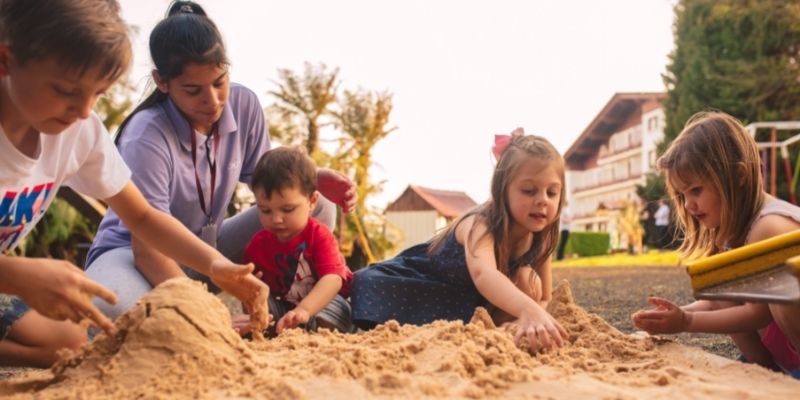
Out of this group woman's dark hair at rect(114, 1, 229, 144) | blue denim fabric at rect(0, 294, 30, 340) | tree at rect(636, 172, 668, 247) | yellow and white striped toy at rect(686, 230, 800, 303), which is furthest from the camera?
tree at rect(636, 172, 668, 247)

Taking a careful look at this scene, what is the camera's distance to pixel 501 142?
138 inches

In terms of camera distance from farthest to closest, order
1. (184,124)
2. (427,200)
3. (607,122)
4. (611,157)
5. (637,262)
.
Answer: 1. (607,122)
2. (611,157)
3. (427,200)
4. (637,262)
5. (184,124)

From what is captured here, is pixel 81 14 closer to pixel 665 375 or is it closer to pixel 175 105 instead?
pixel 175 105

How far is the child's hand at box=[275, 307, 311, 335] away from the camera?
3053 mm

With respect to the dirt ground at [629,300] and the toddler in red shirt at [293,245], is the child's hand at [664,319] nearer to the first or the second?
the dirt ground at [629,300]

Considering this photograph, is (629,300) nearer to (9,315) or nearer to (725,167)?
(725,167)

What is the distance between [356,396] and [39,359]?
4.85 ft

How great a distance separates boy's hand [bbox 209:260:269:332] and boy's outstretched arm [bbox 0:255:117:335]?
56 cm

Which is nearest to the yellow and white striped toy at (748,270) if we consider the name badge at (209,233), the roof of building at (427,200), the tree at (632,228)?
the name badge at (209,233)

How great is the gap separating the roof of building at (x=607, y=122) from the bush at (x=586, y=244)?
7457 millimetres

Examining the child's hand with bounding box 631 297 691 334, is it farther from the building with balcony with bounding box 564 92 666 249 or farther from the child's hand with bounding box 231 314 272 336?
the building with balcony with bounding box 564 92 666 249

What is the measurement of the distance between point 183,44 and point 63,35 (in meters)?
1.13

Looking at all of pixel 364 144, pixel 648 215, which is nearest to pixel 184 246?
pixel 364 144

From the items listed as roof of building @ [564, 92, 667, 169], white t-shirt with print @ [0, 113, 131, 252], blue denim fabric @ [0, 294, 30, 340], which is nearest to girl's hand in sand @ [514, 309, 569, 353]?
white t-shirt with print @ [0, 113, 131, 252]
